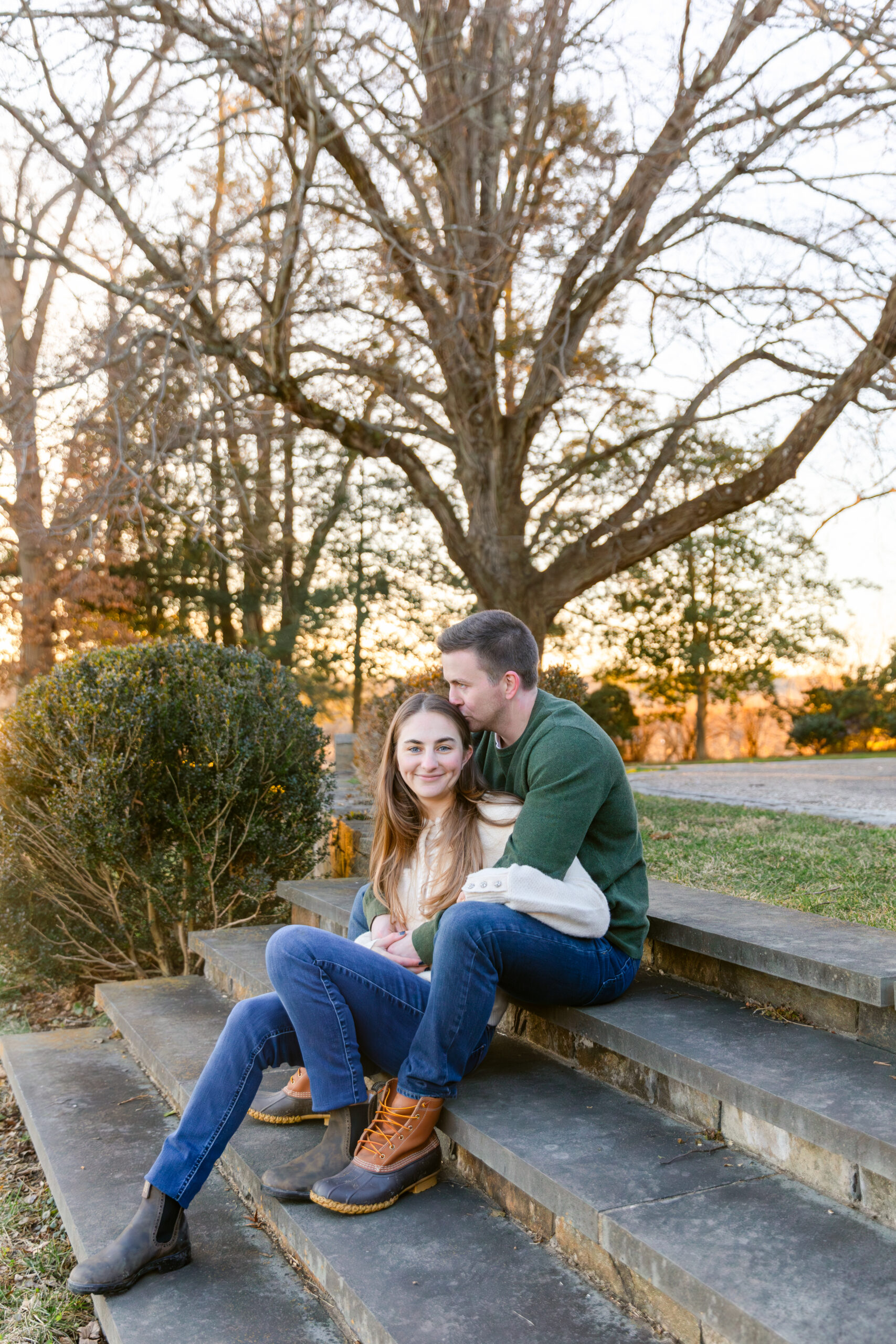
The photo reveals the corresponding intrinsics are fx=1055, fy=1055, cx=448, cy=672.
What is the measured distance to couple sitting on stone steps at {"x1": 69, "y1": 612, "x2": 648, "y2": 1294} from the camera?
2.43 meters

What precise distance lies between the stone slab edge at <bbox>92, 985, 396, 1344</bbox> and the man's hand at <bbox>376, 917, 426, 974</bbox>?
2.07 ft

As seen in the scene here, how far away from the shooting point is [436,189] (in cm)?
834

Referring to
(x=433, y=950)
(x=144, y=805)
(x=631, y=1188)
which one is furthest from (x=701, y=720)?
(x=631, y=1188)

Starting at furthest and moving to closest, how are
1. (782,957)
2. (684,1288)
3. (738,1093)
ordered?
(782,957)
(738,1093)
(684,1288)

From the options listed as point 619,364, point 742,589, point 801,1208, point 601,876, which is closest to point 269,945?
point 601,876

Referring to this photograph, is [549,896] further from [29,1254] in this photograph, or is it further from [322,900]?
[322,900]

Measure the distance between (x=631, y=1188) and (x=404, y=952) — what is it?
35.0 inches

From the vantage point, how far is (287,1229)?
2.44 m

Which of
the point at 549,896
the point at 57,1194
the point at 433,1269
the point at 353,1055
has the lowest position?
the point at 57,1194

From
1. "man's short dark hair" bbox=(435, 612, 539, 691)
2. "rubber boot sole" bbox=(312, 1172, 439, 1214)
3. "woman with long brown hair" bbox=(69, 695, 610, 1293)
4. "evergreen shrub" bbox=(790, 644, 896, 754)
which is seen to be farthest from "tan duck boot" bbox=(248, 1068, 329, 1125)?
"evergreen shrub" bbox=(790, 644, 896, 754)

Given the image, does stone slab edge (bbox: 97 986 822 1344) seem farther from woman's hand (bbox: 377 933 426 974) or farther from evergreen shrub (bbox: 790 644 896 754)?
evergreen shrub (bbox: 790 644 896 754)

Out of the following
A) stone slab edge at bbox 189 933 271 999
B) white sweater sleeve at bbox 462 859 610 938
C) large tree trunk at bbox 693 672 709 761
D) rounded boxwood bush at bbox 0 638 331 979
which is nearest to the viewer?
white sweater sleeve at bbox 462 859 610 938

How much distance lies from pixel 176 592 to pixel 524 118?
12.6 meters

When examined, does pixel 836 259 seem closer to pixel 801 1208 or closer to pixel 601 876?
pixel 601 876
